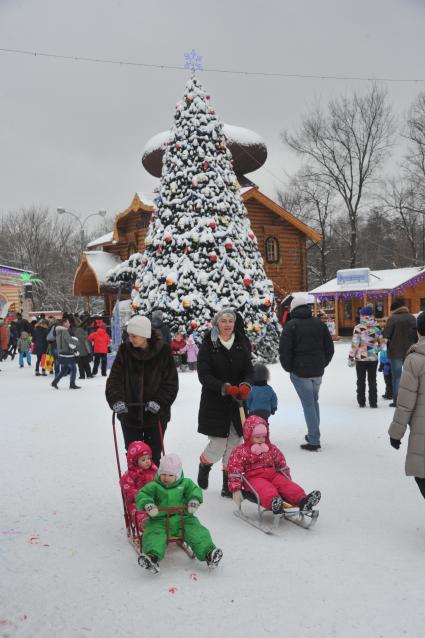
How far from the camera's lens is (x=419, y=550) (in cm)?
430

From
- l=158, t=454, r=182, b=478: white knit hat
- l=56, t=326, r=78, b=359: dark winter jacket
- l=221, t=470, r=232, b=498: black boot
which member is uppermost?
l=56, t=326, r=78, b=359: dark winter jacket

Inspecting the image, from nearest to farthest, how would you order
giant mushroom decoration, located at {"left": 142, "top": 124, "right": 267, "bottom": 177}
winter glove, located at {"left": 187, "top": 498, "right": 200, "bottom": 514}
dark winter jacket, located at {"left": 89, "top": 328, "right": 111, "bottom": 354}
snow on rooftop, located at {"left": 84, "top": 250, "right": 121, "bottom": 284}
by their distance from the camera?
winter glove, located at {"left": 187, "top": 498, "right": 200, "bottom": 514} → dark winter jacket, located at {"left": 89, "top": 328, "right": 111, "bottom": 354} → snow on rooftop, located at {"left": 84, "top": 250, "right": 121, "bottom": 284} → giant mushroom decoration, located at {"left": 142, "top": 124, "right": 267, "bottom": 177}

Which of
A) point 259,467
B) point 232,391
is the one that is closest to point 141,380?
point 232,391

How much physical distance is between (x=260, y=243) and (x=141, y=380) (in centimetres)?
2448

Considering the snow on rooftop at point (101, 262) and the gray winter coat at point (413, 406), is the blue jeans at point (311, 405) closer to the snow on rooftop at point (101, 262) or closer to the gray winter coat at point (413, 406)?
the gray winter coat at point (413, 406)

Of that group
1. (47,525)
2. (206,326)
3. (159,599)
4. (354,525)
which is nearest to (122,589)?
(159,599)

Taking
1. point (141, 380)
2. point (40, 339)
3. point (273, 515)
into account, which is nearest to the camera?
point (273, 515)

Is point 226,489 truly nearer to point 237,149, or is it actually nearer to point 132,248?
point 132,248

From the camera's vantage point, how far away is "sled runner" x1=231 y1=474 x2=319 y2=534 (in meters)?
4.78

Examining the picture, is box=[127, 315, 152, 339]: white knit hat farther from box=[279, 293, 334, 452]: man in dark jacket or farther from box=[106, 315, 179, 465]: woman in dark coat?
box=[279, 293, 334, 452]: man in dark jacket

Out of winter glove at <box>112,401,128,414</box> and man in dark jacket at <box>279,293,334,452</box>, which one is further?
man in dark jacket at <box>279,293,334,452</box>

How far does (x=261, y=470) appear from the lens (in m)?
5.08

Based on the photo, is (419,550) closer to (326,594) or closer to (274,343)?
(326,594)

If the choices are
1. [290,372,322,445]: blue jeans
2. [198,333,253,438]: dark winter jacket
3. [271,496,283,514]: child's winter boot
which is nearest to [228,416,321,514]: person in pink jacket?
[271,496,283,514]: child's winter boot
